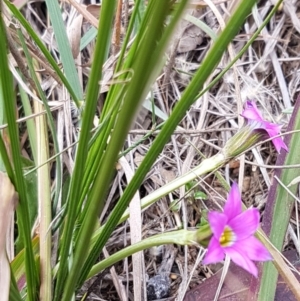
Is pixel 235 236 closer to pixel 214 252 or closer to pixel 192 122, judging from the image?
pixel 214 252

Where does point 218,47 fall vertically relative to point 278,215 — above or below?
above

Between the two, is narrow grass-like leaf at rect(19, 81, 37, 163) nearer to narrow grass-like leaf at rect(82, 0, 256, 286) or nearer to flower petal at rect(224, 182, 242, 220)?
narrow grass-like leaf at rect(82, 0, 256, 286)

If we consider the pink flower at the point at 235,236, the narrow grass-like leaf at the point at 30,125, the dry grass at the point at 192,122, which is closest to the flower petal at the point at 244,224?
the pink flower at the point at 235,236

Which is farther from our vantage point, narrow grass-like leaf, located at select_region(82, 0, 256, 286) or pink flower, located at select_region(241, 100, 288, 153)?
pink flower, located at select_region(241, 100, 288, 153)

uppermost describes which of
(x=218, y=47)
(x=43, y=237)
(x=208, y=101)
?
(x=218, y=47)

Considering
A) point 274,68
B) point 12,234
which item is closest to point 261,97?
point 274,68

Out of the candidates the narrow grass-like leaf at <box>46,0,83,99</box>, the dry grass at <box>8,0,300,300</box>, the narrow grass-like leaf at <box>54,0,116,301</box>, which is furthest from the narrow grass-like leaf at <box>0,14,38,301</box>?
the narrow grass-like leaf at <box>46,0,83,99</box>

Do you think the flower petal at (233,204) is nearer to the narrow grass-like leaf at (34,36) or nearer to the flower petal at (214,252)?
the flower petal at (214,252)

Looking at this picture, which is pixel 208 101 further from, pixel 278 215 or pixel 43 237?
pixel 43 237
